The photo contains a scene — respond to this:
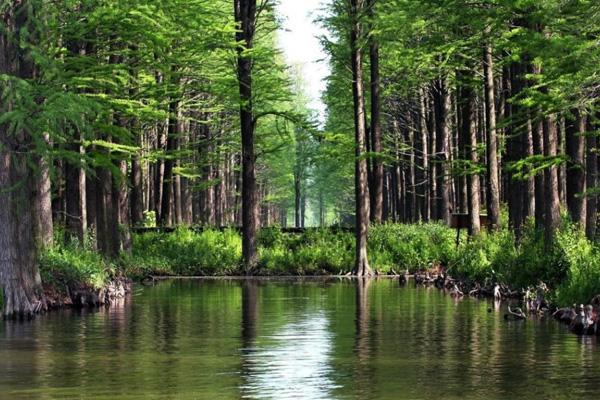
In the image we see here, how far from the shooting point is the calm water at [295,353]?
15.3 meters

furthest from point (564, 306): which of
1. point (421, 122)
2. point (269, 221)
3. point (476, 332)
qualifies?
A: point (269, 221)

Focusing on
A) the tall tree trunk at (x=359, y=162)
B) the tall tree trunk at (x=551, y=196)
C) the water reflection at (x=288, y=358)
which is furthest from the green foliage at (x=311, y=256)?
the water reflection at (x=288, y=358)

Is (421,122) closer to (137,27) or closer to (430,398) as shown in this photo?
(137,27)

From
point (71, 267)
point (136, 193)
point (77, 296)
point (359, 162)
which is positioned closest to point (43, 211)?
point (71, 267)

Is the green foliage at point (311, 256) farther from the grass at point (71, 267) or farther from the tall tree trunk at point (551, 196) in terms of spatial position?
the tall tree trunk at point (551, 196)

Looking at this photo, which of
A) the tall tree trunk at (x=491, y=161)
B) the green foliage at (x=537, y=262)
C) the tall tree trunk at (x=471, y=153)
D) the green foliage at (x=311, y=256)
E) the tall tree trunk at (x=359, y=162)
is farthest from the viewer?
the green foliage at (x=311, y=256)

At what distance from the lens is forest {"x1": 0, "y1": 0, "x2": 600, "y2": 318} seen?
1011 inches

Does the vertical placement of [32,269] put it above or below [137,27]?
below

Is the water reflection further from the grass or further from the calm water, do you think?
the grass

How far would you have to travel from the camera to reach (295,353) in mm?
19531

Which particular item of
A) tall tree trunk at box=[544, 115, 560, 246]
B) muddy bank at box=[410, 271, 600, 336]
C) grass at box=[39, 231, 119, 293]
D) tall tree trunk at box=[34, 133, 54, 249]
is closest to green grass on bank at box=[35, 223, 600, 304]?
muddy bank at box=[410, 271, 600, 336]

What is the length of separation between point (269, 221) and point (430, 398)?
323ft

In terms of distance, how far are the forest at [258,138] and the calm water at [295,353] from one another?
2352mm

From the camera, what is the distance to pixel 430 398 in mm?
14367
